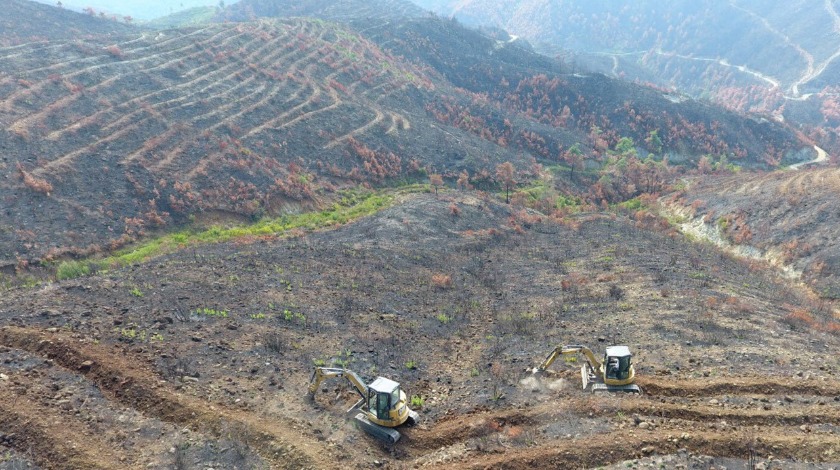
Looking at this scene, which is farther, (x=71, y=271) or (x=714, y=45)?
(x=714, y=45)

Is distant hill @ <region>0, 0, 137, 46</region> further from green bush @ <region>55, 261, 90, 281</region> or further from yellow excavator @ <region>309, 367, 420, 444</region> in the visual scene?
yellow excavator @ <region>309, 367, 420, 444</region>

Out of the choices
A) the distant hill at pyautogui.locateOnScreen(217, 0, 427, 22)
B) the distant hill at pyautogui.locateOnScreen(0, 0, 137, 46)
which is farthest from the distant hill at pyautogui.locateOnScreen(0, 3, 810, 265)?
the distant hill at pyautogui.locateOnScreen(217, 0, 427, 22)

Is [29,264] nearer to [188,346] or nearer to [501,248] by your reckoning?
[188,346]

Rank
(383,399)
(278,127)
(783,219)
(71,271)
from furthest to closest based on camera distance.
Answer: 1. (278,127)
2. (783,219)
3. (71,271)
4. (383,399)

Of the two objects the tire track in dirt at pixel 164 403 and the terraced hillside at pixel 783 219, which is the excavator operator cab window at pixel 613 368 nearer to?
the tire track in dirt at pixel 164 403

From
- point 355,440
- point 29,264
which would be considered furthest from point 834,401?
point 29,264

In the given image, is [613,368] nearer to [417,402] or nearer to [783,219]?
[417,402]

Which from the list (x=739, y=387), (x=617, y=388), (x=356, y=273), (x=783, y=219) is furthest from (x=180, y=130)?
(x=783, y=219)
